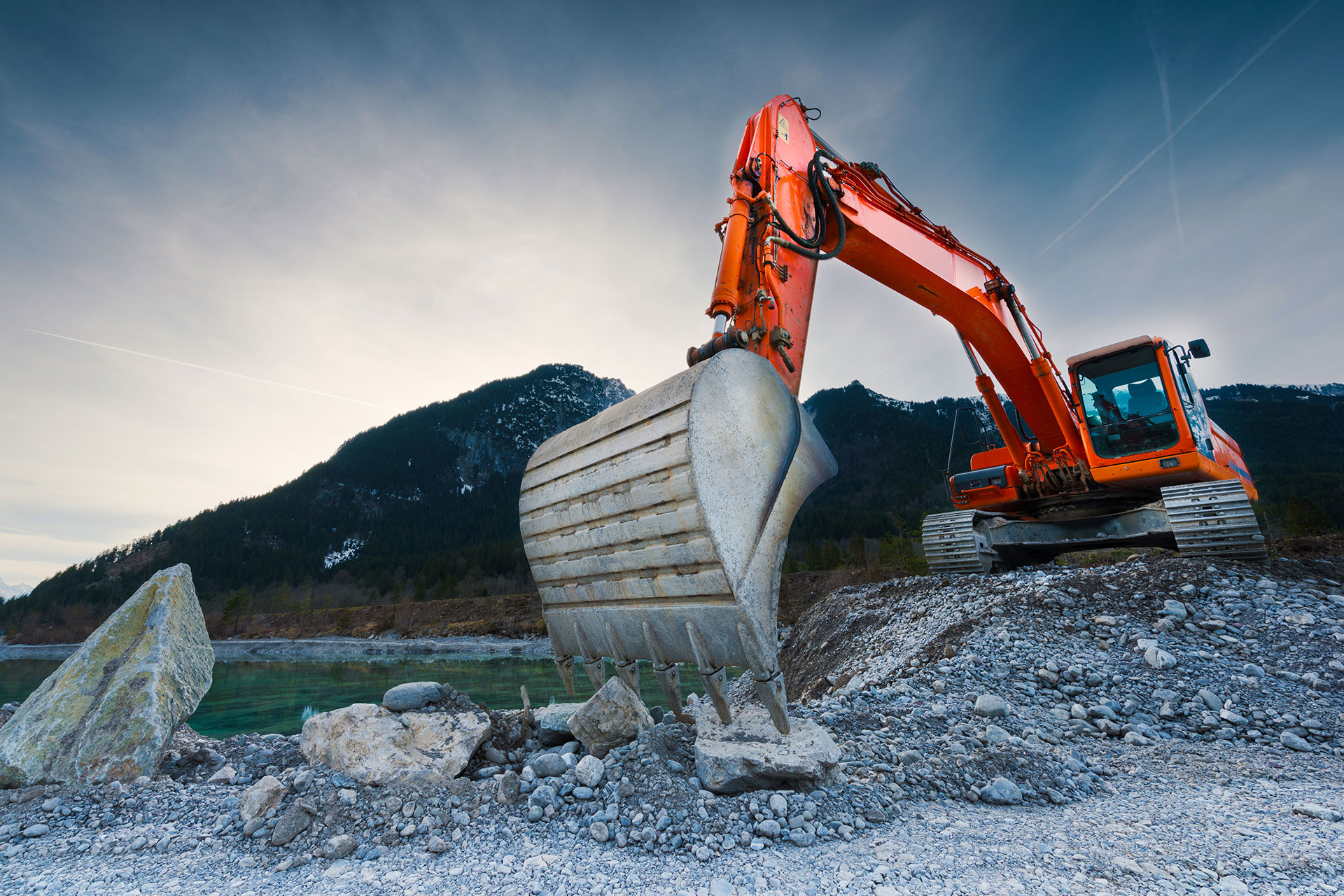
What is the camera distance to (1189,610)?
5.52 metres

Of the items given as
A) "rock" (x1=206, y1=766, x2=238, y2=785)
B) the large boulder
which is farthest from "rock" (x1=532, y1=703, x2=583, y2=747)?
the large boulder

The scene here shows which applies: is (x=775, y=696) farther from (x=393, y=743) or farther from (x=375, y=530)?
(x=375, y=530)

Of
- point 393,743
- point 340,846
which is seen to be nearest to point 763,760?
point 340,846

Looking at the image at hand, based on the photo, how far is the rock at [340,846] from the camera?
8.79 feet

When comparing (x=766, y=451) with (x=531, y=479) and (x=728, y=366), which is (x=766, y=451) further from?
(x=531, y=479)

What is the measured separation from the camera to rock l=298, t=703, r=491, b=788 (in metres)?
3.23

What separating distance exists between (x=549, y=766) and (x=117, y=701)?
117 inches

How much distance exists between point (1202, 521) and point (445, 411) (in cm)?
12723

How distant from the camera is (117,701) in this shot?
3852 millimetres

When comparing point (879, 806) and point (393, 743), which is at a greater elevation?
point (393, 743)

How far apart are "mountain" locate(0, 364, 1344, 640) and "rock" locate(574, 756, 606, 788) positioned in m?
29.2

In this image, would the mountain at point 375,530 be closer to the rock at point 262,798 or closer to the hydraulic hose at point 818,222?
the hydraulic hose at point 818,222

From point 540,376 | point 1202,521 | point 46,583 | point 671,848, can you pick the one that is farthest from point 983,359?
point 540,376

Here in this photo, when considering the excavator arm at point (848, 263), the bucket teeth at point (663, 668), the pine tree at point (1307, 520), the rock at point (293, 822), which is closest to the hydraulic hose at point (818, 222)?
the excavator arm at point (848, 263)
